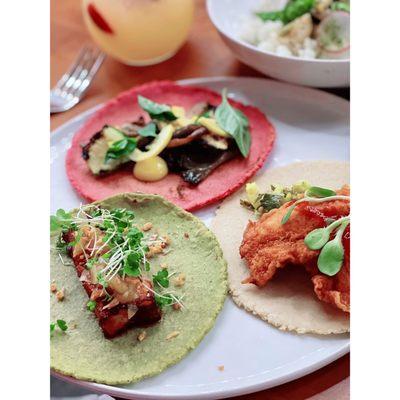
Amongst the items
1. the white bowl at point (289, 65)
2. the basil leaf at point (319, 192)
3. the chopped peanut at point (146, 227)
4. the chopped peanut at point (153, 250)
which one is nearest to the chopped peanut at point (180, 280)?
the chopped peanut at point (153, 250)

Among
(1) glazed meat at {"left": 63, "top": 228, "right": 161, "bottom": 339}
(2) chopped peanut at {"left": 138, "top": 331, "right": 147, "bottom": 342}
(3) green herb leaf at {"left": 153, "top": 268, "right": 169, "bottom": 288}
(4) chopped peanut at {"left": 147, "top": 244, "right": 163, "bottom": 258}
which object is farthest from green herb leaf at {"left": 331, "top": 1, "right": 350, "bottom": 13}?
(2) chopped peanut at {"left": 138, "top": 331, "right": 147, "bottom": 342}

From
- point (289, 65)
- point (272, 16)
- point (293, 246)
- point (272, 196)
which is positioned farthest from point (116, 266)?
point (272, 16)

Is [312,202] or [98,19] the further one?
[98,19]

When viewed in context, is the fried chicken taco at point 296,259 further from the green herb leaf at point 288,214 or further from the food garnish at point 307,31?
the food garnish at point 307,31

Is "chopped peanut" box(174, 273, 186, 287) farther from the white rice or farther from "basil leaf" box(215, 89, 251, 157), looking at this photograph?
the white rice

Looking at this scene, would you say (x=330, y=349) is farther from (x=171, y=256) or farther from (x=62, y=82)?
(x=62, y=82)

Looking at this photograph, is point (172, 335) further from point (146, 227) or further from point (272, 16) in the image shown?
point (272, 16)

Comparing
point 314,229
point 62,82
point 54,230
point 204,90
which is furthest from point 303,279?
point 62,82
